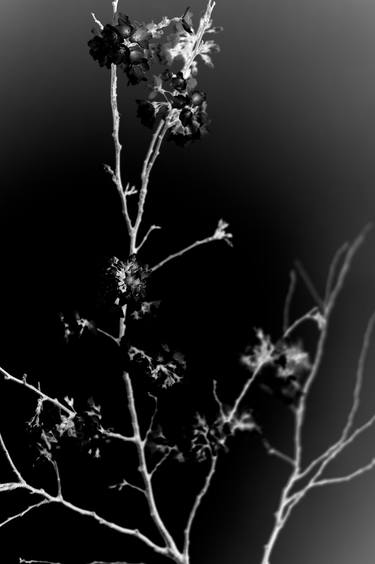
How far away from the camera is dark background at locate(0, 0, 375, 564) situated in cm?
138

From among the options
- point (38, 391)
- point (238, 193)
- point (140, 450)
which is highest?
point (238, 193)

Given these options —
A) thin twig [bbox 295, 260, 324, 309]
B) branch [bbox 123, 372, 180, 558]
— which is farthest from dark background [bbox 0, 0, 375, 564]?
branch [bbox 123, 372, 180, 558]

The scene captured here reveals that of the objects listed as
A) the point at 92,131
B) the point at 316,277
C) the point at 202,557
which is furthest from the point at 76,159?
the point at 202,557

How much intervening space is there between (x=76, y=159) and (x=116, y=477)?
782 millimetres

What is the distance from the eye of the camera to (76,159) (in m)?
1.39

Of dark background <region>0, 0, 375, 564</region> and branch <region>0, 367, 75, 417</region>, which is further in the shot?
dark background <region>0, 0, 375, 564</region>

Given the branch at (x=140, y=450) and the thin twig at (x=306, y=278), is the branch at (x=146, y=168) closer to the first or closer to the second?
the branch at (x=140, y=450)

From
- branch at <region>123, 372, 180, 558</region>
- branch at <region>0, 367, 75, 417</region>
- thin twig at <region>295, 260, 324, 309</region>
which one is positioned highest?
thin twig at <region>295, 260, 324, 309</region>

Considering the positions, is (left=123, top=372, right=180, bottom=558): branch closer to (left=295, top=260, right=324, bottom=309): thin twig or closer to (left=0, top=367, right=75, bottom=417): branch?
(left=0, top=367, right=75, bottom=417): branch

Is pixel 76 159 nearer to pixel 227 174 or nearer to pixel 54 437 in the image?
pixel 227 174

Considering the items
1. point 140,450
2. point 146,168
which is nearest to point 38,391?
point 140,450

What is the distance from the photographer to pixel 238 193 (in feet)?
4.81

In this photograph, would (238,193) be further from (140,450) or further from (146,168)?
(140,450)

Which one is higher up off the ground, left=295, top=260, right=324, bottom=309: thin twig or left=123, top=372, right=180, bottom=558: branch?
left=295, top=260, right=324, bottom=309: thin twig
